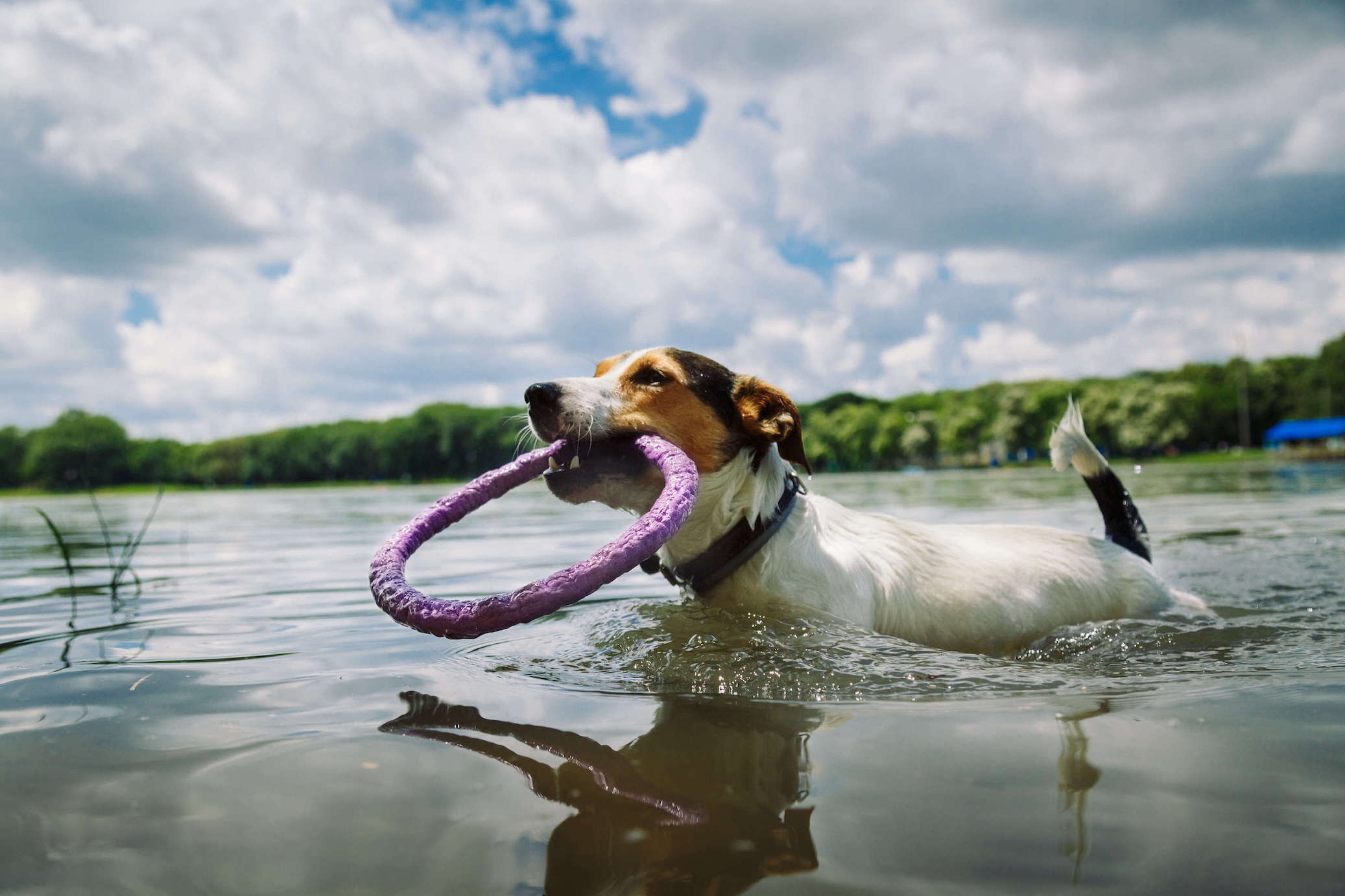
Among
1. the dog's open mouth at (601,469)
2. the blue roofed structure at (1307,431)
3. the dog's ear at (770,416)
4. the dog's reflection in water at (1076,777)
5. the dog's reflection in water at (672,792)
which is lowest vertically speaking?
the dog's reflection in water at (1076,777)

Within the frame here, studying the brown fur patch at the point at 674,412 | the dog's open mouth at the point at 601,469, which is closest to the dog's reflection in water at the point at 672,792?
the dog's open mouth at the point at 601,469

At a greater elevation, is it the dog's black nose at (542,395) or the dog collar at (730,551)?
the dog's black nose at (542,395)

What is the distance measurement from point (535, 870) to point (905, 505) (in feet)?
55.6

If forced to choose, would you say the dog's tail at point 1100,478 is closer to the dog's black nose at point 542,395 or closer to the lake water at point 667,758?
the lake water at point 667,758

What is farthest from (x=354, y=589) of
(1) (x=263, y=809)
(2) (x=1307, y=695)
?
(2) (x=1307, y=695)

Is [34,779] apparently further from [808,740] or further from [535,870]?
[808,740]

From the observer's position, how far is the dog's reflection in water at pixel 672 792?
71.2 inches

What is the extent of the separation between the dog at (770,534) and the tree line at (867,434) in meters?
70.3

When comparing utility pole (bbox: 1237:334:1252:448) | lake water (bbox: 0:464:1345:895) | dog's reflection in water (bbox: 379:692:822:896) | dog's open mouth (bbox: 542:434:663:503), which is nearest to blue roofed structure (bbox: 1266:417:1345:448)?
utility pole (bbox: 1237:334:1252:448)

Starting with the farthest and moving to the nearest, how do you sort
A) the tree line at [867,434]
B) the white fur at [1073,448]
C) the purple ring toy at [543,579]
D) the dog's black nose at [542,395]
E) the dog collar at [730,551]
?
the tree line at [867,434] < the white fur at [1073,448] < the dog collar at [730,551] < the dog's black nose at [542,395] < the purple ring toy at [543,579]

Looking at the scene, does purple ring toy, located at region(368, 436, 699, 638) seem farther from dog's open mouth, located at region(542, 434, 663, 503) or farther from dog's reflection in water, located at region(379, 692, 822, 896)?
dog's reflection in water, located at region(379, 692, 822, 896)

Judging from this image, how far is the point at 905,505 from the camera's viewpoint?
17938 mm

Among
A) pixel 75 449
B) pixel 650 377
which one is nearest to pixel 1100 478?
pixel 650 377

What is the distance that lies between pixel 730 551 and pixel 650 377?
1.03 m
